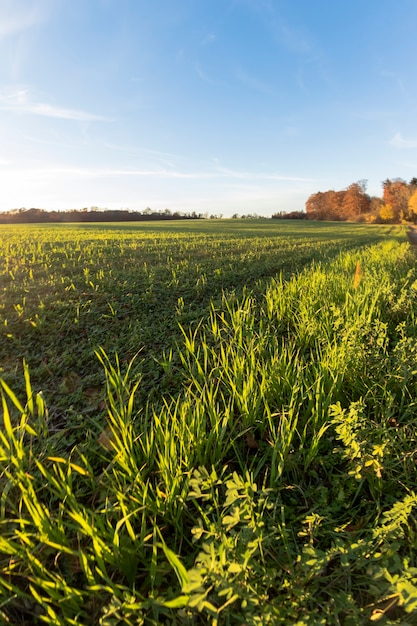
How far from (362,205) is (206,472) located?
80.4 metres

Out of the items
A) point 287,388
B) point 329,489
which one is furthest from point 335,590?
point 287,388

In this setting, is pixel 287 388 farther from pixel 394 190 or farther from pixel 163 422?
pixel 394 190

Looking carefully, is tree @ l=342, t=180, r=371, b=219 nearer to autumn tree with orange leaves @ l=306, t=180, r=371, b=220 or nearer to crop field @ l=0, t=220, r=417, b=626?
autumn tree with orange leaves @ l=306, t=180, r=371, b=220

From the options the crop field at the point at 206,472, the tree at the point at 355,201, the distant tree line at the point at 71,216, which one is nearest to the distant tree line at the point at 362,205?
the tree at the point at 355,201

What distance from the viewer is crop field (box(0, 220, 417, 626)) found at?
1235 mm

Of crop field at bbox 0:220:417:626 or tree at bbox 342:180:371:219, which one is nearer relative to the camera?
crop field at bbox 0:220:417:626

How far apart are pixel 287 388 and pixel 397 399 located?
34.5 inches

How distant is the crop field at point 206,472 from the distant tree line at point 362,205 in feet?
210

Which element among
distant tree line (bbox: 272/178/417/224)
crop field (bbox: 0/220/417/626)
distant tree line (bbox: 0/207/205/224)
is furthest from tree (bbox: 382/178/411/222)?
crop field (bbox: 0/220/417/626)

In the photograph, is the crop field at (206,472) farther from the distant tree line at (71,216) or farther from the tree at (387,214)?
the tree at (387,214)

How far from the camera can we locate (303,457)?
196 cm

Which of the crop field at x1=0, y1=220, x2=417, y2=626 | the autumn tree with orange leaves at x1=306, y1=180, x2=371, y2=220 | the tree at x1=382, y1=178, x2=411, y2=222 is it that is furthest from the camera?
the autumn tree with orange leaves at x1=306, y1=180, x2=371, y2=220

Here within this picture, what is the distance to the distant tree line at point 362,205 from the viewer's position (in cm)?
5947

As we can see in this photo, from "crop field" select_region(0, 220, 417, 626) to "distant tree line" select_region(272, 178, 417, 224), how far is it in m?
64.1
